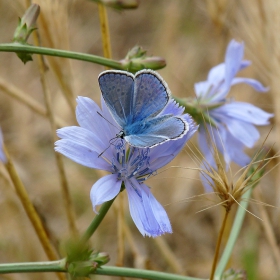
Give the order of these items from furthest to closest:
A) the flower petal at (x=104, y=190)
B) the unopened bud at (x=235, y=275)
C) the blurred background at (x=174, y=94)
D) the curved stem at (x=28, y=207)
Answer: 1. the blurred background at (x=174, y=94)
2. the curved stem at (x=28, y=207)
3. the unopened bud at (x=235, y=275)
4. the flower petal at (x=104, y=190)

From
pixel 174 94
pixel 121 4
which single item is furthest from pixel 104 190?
pixel 174 94

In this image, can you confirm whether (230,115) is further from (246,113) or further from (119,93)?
(119,93)

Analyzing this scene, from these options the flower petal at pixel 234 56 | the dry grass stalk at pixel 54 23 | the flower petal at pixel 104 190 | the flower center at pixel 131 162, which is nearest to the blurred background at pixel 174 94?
the dry grass stalk at pixel 54 23

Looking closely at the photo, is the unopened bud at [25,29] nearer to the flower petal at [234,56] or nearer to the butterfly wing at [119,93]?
the butterfly wing at [119,93]

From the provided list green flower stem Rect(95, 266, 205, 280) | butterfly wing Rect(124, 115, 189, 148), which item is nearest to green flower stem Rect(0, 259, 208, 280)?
green flower stem Rect(95, 266, 205, 280)

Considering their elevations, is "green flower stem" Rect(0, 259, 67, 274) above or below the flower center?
below

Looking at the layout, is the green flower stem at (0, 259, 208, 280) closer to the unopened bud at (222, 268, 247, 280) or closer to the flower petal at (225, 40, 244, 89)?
the unopened bud at (222, 268, 247, 280)
